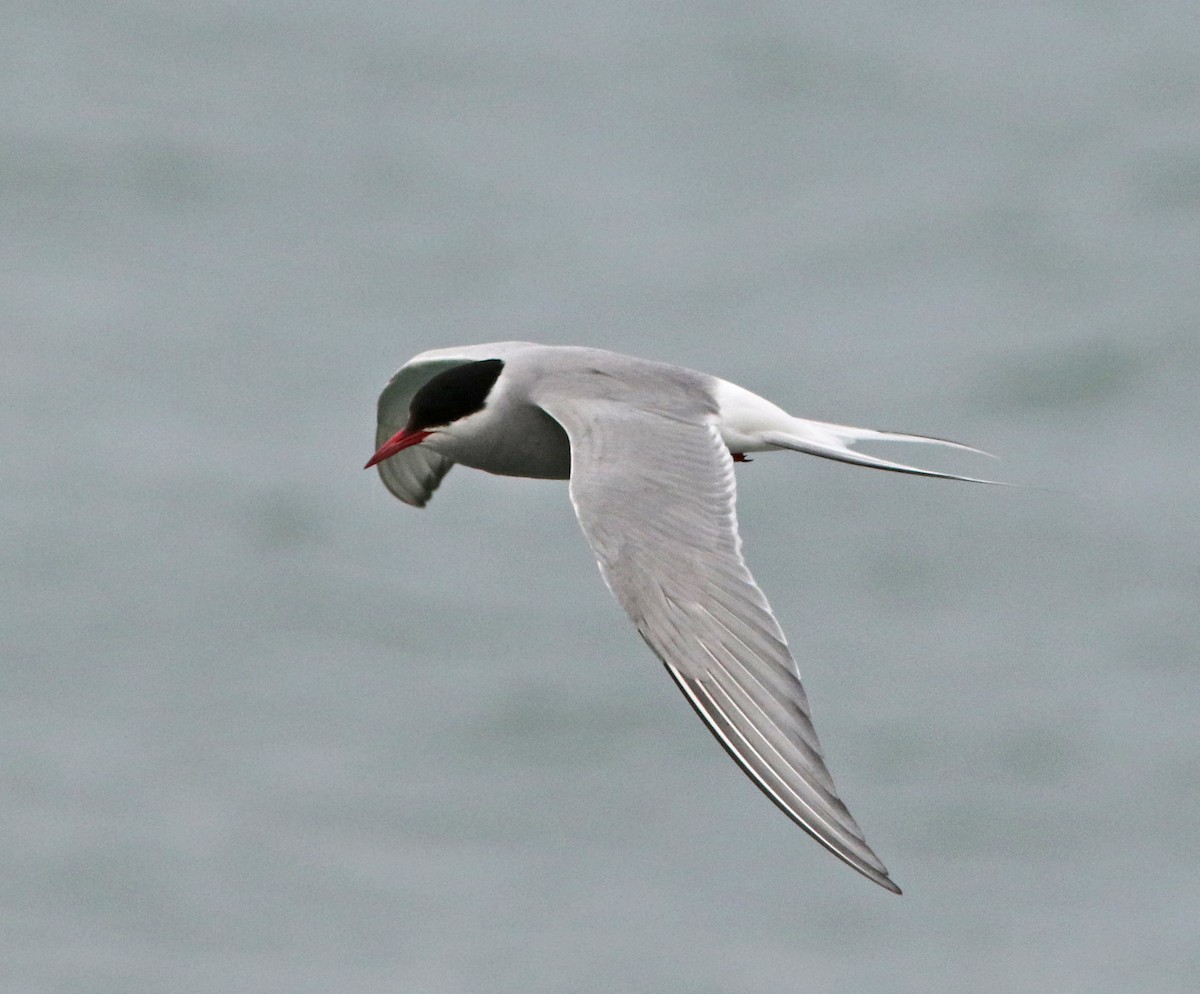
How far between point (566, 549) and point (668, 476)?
64.9 feet

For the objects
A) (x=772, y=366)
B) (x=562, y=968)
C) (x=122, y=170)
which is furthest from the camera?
(x=122, y=170)

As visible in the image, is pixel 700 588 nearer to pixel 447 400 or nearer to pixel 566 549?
pixel 447 400

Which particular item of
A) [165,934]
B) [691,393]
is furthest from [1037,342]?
[691,393]

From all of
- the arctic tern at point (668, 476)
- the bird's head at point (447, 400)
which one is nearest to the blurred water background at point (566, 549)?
the arctic tern at point (668, 476)

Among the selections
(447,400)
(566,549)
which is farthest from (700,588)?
(566,549)

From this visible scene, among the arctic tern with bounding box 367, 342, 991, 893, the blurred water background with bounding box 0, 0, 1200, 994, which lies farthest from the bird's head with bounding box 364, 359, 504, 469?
the blurred water background with bounding box 0, 0, 1200, 994

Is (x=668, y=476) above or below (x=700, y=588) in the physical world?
above

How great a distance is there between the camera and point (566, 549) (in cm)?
2803

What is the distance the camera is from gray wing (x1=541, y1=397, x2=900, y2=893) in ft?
21.6

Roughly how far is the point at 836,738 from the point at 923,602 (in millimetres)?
3067

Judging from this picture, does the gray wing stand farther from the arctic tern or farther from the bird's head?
the bird's head

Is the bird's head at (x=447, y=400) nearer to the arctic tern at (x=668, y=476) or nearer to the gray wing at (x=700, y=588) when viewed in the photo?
the arctic tern at (x=668, y=476)

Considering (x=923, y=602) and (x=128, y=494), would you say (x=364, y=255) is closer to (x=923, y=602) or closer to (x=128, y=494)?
(x=128, y=494)

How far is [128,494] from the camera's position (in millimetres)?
30094
